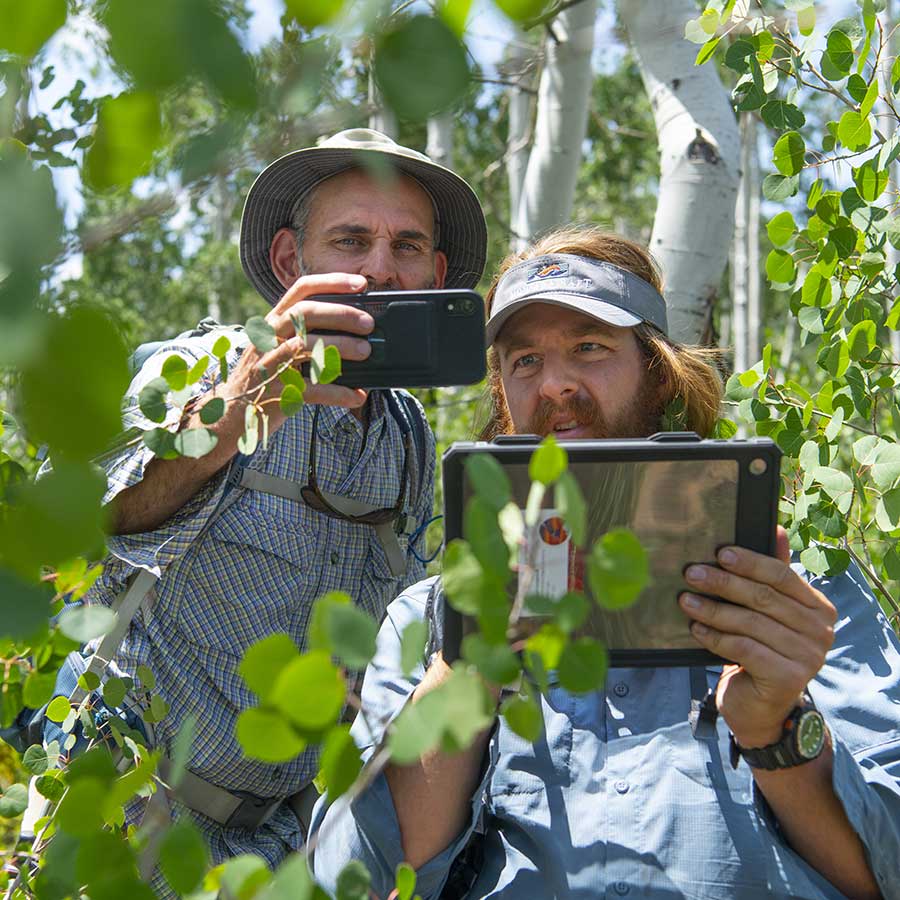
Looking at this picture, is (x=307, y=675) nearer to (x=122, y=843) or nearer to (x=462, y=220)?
(x=122, y=843)

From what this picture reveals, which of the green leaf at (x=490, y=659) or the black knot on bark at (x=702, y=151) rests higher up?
the black knot on bark at (x=702, y=151)

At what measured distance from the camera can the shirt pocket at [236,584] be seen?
1.75m

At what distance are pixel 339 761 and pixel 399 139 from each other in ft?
3.28

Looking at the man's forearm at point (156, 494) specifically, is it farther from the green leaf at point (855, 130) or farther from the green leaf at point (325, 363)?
the green leaf at point (855, 130)

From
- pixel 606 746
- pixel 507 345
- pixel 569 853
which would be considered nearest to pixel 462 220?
pixel 507 345

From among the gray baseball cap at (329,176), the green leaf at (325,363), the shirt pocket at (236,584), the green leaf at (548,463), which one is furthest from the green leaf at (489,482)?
the gray baseball cap at (329,176)

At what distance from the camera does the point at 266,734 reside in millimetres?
561

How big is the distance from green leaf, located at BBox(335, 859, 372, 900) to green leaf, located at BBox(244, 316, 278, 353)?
568 mm

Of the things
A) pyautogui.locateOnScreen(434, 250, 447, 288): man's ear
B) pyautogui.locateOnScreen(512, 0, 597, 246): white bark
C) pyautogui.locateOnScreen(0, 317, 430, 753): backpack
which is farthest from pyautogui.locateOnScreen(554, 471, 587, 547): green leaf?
pyautogui.locateOnScreen(512, 0, 597, 246): white bark

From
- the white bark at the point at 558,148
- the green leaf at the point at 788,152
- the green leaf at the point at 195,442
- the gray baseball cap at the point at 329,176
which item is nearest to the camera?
the green leaf at the point at 195,442

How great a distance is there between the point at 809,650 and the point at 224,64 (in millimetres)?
944

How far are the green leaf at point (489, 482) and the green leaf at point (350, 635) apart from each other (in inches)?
3.5

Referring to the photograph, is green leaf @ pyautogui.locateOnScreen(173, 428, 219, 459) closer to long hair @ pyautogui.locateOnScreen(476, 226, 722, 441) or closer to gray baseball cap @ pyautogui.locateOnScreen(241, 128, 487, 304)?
long hair @ pyautogui.locateOnScreen(476, 226, 722, 441)

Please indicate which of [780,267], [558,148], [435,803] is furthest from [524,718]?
[558,148]
